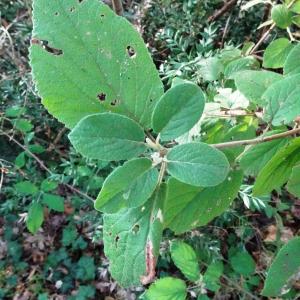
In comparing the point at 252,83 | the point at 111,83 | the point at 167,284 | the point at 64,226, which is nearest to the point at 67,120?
the point at 111,83

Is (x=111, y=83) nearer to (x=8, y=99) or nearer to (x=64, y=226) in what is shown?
(x=8, y=99)

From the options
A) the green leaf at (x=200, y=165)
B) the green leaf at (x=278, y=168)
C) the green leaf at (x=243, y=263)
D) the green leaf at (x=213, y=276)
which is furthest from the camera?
the green leaf at (x=243, y=263)

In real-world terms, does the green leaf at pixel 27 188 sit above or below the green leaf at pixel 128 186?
below

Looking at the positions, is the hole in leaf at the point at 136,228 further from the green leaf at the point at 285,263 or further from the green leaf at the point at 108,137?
the green leaf at the point at 285,263

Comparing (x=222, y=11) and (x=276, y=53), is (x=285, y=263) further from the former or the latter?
(x=222, y=11)

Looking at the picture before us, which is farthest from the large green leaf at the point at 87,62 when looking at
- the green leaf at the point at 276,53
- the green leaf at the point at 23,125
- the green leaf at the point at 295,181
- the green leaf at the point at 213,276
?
the green leaf at the point at 23,125

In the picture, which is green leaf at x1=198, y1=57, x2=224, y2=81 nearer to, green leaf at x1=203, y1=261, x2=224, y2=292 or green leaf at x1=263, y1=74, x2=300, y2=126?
green leaf at x1=263, y1=74, x2=300, y2=126

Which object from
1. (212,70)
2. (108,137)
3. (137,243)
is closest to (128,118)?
(108,137)
